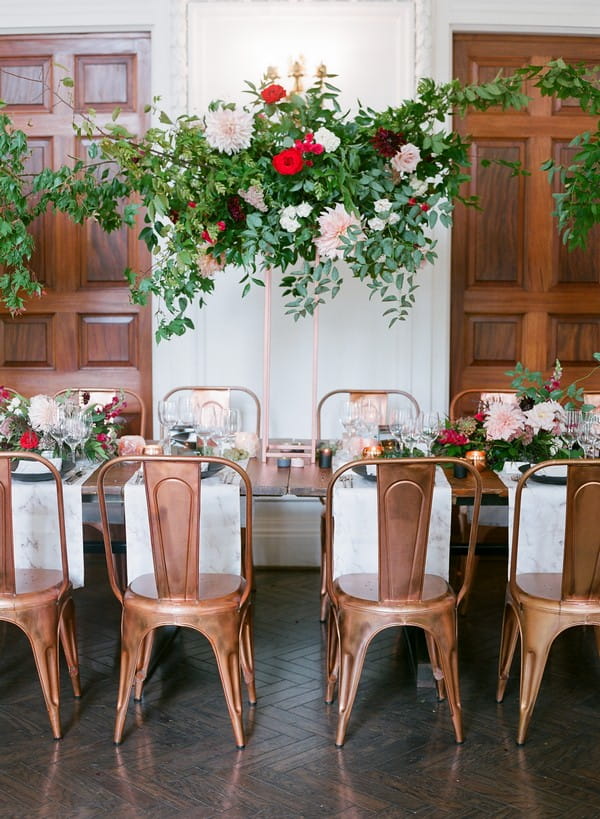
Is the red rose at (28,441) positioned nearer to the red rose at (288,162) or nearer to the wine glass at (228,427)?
the wine glass at (228,427)

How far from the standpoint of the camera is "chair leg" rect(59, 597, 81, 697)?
10.4 ft

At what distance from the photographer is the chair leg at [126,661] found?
290cm

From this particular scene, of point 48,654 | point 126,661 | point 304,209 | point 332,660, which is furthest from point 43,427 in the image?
point 332,660

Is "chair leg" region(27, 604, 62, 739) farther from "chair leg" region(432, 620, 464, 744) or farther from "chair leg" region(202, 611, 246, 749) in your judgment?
"chair leg" region(432, 620, 464, 744)

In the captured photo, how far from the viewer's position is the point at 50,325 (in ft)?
16.7

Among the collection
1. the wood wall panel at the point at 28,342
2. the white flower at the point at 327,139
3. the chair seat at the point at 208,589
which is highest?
the white flower at the point at 327,139

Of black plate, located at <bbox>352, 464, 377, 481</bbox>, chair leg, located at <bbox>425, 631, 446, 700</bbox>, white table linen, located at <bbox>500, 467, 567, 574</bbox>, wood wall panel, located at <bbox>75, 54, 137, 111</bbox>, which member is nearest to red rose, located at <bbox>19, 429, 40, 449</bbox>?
A: black plate, located at <bbox>352, 464, 377, 481</bbox>

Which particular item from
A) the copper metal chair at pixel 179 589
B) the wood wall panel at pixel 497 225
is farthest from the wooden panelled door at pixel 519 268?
the copper metal chair at pixel 179 589

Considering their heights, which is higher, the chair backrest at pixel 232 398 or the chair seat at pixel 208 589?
the chair backrest at pixel 232 398

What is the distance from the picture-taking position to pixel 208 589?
301cm

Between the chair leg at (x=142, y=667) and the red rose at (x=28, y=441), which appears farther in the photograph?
the red rose at (x=28, y=441)

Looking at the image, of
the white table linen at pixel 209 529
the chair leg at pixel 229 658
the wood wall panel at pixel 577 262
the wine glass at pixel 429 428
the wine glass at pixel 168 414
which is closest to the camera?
the chair leg at pixel 229 658

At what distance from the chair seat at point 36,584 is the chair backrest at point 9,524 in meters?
→ 0.02

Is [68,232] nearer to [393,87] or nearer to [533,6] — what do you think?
[393,87]
